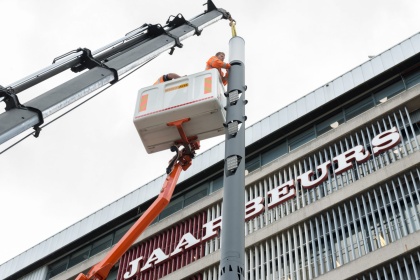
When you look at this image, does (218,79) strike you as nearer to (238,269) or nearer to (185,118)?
(185,118)

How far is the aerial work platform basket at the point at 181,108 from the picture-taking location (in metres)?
11.2

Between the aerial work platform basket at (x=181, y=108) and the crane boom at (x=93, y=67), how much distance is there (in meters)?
2.45

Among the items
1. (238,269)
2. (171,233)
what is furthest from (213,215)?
(238,269)

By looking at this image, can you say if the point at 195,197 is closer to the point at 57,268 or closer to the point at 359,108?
the point at 359,108

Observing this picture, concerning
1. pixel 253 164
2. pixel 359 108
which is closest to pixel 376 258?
pixel 359 108

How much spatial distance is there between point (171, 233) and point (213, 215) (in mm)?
3254

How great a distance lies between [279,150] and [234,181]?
96.3ft

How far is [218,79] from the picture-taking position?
11562 mm

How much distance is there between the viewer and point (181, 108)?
11.2 meters

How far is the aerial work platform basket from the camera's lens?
11.2m

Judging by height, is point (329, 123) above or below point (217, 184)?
above

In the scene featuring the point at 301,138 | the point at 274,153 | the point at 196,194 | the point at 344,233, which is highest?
the point at 301,138

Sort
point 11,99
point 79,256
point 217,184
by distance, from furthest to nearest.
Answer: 1. point 79,256
2. point 217,184
3. point 11,99

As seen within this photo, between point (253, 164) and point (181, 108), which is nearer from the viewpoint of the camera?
point (181, 108)
